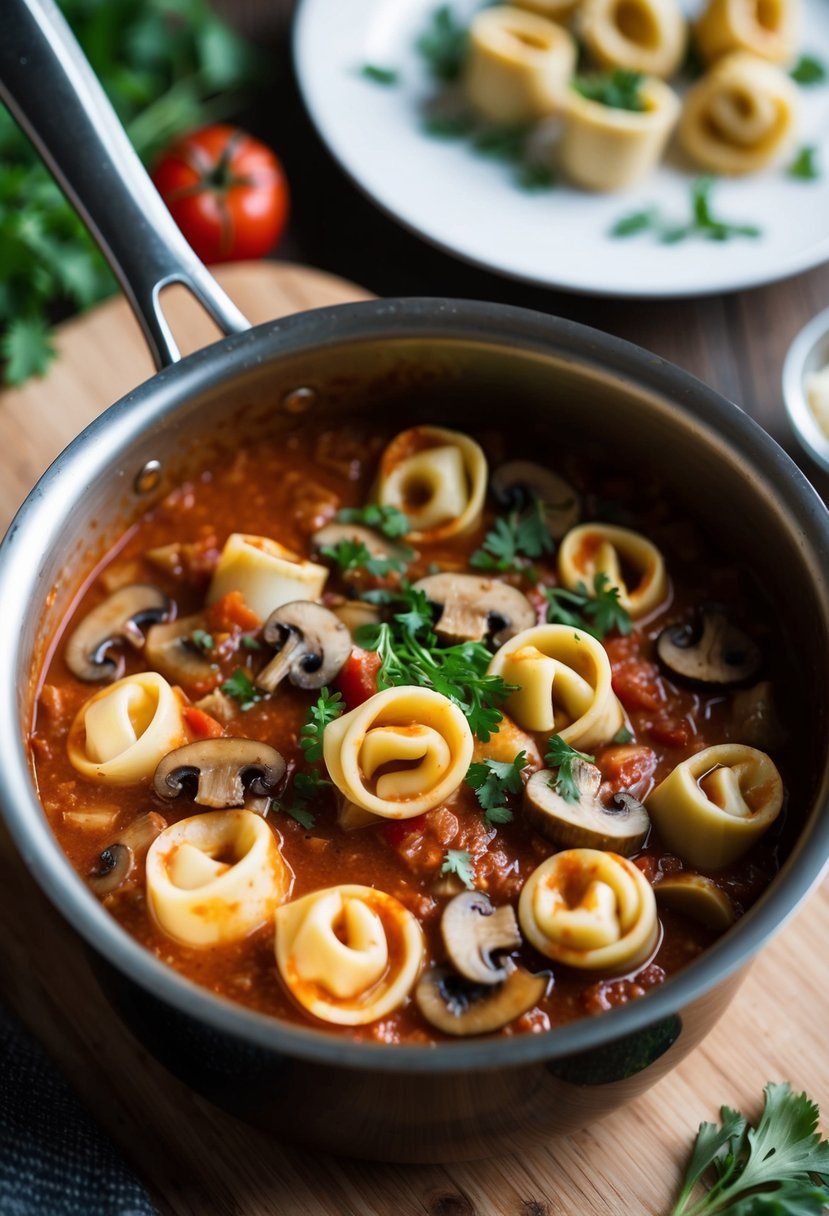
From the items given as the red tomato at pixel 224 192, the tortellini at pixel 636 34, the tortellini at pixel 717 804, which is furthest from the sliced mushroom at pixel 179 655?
the tortellini at pixel 636 34

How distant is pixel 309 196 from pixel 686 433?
2747 millimetres

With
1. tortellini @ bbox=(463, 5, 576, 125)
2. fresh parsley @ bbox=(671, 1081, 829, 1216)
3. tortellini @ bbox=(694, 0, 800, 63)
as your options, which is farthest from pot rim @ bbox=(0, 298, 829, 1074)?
tortellini @ bbox=(694, 0, 800, 63)

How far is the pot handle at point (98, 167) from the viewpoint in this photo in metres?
3.73

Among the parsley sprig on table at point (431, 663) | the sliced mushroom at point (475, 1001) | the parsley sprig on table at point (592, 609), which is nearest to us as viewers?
the sliced mushroom at point (475, 1001)

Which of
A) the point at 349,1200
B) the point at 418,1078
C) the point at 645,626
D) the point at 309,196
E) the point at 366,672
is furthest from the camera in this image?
the point at 309,196

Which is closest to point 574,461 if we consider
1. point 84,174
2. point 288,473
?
point 288,473

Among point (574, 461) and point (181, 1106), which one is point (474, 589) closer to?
point (574, 461)

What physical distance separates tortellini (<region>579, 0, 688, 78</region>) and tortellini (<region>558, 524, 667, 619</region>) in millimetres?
2724

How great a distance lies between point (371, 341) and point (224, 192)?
76.9 inches

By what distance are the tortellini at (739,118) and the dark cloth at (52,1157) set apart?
175 inches

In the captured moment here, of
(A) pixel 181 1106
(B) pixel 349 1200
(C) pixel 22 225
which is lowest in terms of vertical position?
(B) pixel 349 1200

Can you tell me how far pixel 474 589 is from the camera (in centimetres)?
393

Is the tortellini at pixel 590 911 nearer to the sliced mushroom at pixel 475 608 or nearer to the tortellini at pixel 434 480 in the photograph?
the sliced mushroom at pixel 475 608

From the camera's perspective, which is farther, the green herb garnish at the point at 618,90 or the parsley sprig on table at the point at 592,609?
the green herb garnish at the point at 618,90
